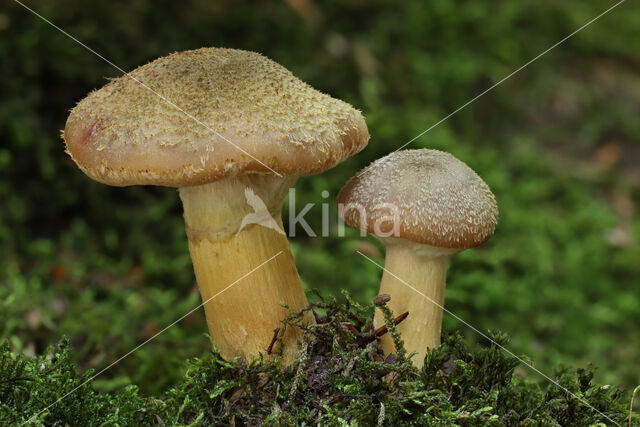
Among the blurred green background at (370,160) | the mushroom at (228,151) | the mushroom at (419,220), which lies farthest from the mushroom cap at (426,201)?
the blurred green background at (370,160)

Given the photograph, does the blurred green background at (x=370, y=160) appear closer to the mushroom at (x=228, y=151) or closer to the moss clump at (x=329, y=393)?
the moss clump at (x=329, y=393)

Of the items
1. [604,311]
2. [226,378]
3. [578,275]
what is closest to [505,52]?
[578,275]

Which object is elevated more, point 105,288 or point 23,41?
point 23,41

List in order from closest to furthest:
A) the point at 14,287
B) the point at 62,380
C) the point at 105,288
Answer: the point at 62,380
the point at 14,287
the point at 105,288

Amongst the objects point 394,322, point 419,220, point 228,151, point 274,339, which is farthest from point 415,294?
point 228,151

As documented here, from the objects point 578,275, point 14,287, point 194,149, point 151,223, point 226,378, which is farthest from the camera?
point 578,275

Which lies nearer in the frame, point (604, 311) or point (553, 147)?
point (604, 311)

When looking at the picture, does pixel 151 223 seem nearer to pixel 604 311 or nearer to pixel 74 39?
pixel 74 39

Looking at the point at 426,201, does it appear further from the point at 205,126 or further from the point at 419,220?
the point at 205,126
